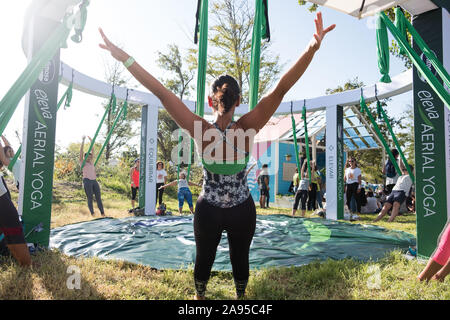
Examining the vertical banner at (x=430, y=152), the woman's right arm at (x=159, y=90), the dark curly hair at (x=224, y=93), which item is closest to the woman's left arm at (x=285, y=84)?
the dark curly hair at (x=224, y=93)

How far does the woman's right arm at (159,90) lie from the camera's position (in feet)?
5.45

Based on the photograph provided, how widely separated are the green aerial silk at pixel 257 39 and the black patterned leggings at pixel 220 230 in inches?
30.1

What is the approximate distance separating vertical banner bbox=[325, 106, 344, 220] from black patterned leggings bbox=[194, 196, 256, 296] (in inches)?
254

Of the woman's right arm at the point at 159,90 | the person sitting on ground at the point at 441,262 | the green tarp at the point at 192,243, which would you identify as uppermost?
the woman's right arm at the point at 159,90

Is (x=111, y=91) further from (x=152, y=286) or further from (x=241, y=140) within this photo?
(x=241, y=140)

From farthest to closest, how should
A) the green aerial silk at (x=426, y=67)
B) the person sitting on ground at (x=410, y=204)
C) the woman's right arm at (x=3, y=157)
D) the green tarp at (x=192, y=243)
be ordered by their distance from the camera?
the person sitting on ground at (x=410, y=204)
the green tarp at (x=192, y=243)
the woman's right arm at (x=3, y=157)
the green aerial silk at (x=426, y=67)

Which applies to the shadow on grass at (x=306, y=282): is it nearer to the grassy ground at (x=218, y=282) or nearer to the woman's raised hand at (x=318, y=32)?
the grassy ground at (x=218, y=282)

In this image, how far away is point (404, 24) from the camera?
10.8 ft

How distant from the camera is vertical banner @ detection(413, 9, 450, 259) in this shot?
329 centimetres

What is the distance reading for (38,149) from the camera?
142 inches

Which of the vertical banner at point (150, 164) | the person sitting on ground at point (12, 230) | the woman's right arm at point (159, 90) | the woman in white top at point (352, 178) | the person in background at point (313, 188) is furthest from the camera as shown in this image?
the person in background at point (313, 188)

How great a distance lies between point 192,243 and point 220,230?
97.2 inches

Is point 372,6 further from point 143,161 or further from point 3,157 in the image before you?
point 143,161

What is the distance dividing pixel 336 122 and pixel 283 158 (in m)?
6.60
